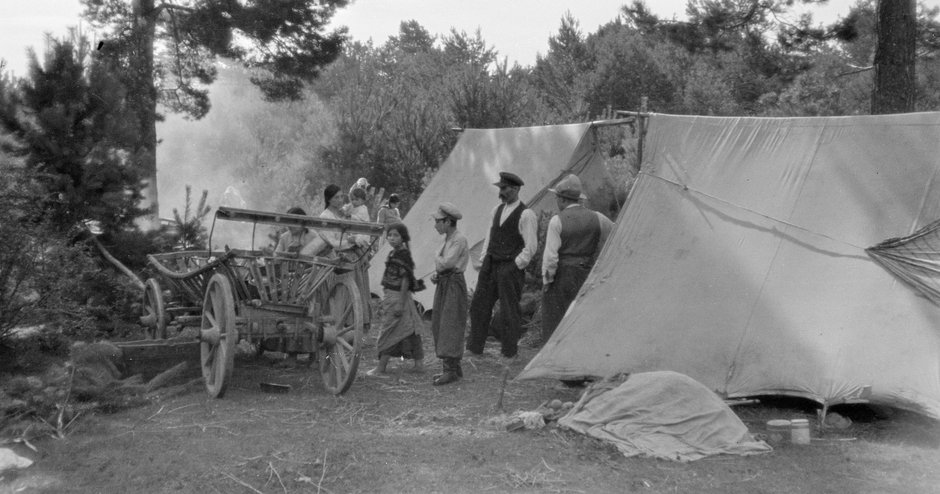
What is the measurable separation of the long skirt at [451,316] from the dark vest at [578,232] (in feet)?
3.24

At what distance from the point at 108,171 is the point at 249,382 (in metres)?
3.01

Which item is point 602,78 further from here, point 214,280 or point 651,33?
point 214,280

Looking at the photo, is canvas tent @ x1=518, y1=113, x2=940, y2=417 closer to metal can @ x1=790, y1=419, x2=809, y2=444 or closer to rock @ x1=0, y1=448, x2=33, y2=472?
metal can @ x1=790, y1=419, x2=809, y2=444

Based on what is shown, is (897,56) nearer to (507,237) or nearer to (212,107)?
(507,237)

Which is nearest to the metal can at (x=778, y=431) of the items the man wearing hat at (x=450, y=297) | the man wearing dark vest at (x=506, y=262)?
the man wearing hat at (x=450, y=297)

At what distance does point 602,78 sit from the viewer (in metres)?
36.1

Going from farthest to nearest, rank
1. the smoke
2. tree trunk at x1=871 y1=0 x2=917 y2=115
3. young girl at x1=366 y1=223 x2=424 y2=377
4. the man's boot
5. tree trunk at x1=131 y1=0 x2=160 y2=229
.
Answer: the smoke
tree trunk at x1=131 y1=0 x2=160 y2=229
tree trunk at x1=871 y1=0 x2=917 y2=115
young girl at x1=366 y1=223 x2=424 y2=377
the man's boot

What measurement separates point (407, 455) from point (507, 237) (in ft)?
12.0

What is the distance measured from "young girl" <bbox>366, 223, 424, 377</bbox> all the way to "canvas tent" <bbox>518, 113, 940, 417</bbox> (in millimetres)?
1424

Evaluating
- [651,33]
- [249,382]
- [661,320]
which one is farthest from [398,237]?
[651,33]

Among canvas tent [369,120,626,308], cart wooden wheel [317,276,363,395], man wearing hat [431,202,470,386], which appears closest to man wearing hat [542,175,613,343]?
man wearing hat [431,202,470,386]

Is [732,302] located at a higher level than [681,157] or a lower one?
lower

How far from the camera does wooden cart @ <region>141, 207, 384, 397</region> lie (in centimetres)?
675

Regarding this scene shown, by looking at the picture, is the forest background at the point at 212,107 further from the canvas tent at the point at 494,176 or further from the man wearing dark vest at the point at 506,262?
the man wearing dark vest at the point at 506,262
